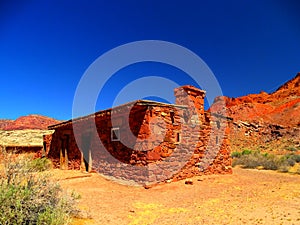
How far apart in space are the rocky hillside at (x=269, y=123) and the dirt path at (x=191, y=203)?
16.0 ft

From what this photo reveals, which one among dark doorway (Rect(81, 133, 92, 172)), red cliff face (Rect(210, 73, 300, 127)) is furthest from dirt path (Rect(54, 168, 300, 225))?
red cliff face (Rect(210, 73, 300, 127))

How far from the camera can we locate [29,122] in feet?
144

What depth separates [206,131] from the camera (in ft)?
35.2

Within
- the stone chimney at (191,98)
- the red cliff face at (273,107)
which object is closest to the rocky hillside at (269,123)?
the red cliff face at (273,107)

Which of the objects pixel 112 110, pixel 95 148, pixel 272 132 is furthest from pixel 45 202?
pixel 272 132

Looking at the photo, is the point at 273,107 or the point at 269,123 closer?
the point at 269,123

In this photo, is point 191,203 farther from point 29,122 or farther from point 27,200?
point 29,122

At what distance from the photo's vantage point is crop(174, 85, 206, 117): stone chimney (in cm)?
1012

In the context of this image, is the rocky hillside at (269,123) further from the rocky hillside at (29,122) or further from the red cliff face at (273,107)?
the rocky hillside at (29,122)

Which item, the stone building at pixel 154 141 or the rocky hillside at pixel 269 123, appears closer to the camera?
the stone building at pixel 154 141

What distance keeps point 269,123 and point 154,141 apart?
3300cm

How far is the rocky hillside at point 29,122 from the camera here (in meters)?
42.4

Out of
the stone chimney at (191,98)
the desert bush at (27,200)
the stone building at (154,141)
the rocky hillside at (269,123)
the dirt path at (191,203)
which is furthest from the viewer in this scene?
the rocky hillside at (269,123)

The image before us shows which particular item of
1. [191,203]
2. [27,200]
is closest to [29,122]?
[191,203]
